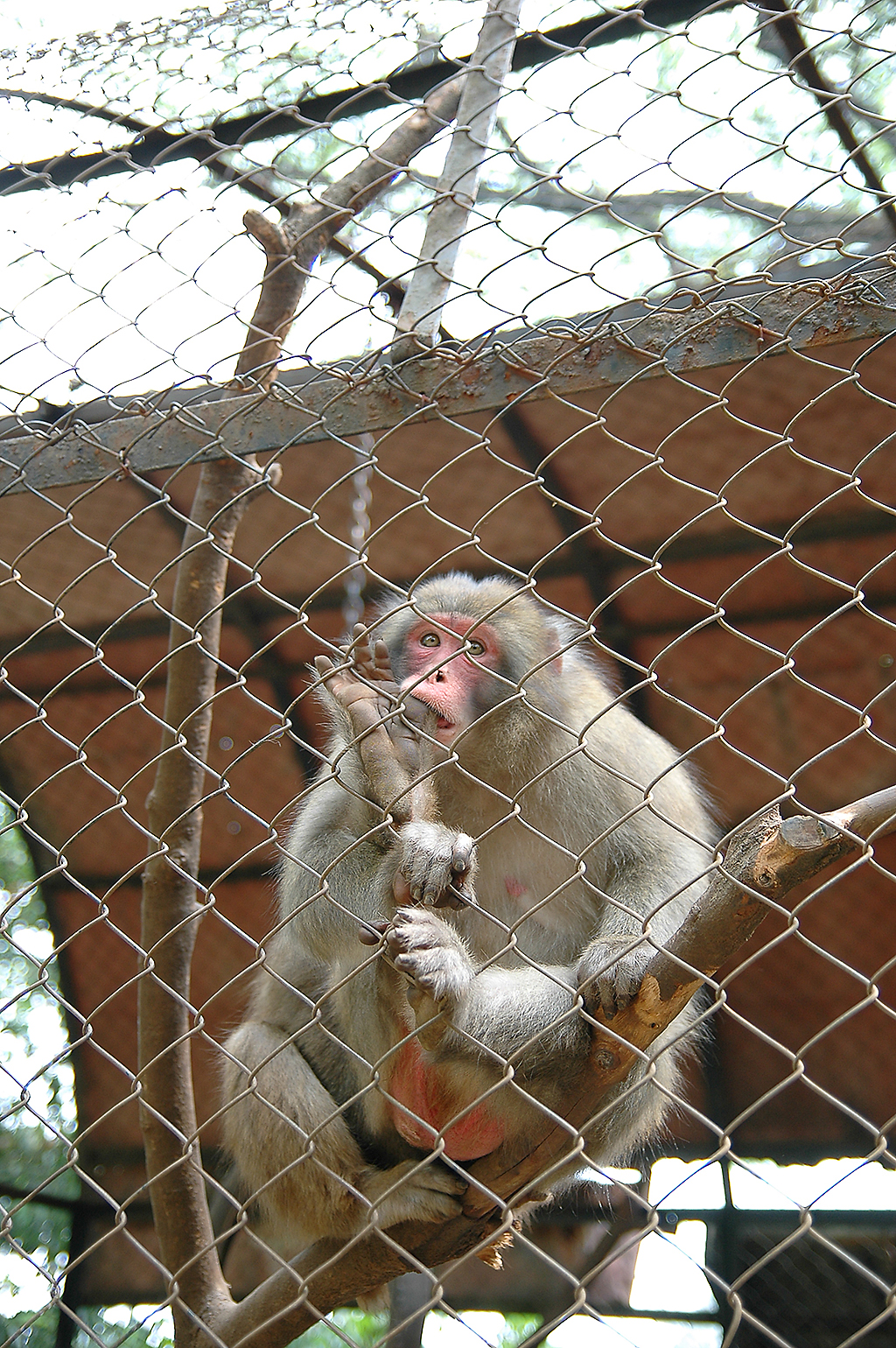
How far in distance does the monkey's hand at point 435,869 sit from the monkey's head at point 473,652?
50cm

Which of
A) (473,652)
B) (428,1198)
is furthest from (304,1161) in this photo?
(473,652)

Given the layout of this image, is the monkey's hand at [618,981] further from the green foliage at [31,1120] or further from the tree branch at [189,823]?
the green foliage at [31,1120]

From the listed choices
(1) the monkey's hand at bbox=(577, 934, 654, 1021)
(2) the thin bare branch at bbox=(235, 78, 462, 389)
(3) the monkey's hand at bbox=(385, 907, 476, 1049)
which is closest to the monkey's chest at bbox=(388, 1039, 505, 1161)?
(3) the monkey's hand at bbox=(385, 907, 476, 1049)

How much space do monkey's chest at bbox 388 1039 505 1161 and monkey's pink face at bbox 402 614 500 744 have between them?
83cm

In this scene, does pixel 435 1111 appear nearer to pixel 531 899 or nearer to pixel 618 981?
pixel 531 899

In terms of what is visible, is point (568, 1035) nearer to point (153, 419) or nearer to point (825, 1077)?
point (153, 419)

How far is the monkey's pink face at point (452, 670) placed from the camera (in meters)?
2.93

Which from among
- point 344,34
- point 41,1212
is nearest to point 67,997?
point 41,1212

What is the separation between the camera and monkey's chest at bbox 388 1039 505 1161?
8.73 feet

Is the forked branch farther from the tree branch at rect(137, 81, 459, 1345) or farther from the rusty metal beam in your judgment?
the rusty metal beam

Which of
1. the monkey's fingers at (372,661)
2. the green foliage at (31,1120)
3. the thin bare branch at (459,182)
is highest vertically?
the thin bare branch at (459,182)

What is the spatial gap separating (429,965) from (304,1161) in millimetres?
869

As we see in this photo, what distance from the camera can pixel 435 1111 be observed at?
2.75 metres

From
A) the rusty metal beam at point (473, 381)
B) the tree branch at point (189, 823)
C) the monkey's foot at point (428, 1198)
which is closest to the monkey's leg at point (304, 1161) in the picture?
the monkey's foot at point (428, 1198)
